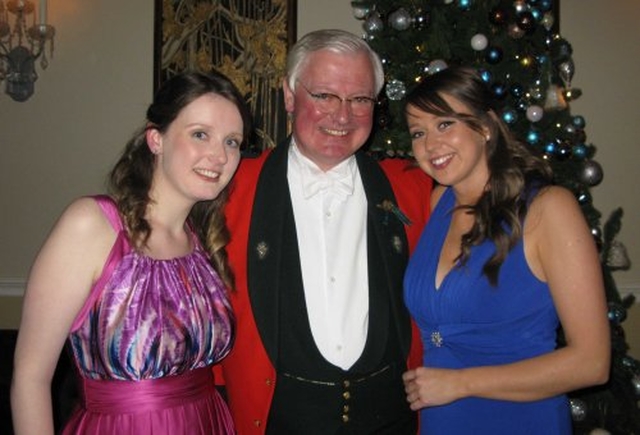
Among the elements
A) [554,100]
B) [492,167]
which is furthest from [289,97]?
[554,100]

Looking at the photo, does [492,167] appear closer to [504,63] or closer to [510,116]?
[510,116]

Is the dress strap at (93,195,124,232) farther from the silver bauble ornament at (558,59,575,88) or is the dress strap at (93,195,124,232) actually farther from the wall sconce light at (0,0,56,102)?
the wall sconce light at (0,0,56,102)

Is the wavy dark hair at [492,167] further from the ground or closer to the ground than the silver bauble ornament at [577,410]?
further from the ground

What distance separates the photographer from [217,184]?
1.70m

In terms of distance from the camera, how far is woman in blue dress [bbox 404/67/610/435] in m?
1.64

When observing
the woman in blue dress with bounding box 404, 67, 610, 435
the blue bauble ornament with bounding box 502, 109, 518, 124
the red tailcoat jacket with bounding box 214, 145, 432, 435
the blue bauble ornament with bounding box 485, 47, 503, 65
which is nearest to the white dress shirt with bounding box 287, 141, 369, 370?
the red tailcoat jacket with bounding box 214, 145, 432, 435

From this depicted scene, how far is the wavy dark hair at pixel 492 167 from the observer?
5.75 feet

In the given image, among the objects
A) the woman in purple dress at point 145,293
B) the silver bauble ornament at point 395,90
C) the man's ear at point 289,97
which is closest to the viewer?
the woman in purple dress at point 145,293

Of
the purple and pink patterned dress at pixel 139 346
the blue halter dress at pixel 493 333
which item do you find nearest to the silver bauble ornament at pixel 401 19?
the blue halter dress at pixel 493 333

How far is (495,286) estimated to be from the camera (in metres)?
1.72

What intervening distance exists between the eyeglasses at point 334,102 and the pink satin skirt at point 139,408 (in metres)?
1.07

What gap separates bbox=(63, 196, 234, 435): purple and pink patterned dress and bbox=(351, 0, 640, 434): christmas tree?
5.76 feet

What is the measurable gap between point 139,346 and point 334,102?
1136 millimetres

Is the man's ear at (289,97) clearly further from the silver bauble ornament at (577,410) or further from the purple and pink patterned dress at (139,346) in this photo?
the silver bauble ornament at (577,410)
